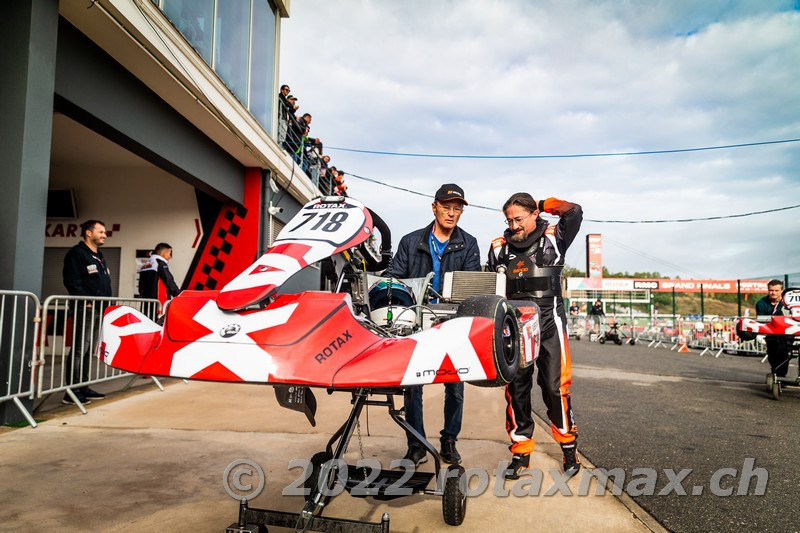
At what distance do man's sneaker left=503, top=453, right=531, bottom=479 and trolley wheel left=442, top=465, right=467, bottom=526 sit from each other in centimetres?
82

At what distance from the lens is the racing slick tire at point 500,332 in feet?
5.72

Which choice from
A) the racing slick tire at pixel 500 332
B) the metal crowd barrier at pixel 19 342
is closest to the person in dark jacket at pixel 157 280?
the metal crowd barrier at pixel 19 342

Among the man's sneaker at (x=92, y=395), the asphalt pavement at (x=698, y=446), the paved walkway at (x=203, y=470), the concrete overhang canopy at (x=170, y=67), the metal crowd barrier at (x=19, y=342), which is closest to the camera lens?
the paved walkway at (x=203, y=470)

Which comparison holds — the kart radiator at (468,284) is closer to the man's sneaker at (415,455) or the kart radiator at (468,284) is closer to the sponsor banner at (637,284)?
the man's sneaker at (415,455)

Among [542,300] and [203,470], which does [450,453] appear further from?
[203,470]

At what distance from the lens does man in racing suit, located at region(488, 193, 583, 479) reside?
3.21 metres

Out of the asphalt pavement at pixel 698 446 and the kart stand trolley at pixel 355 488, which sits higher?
the kart stand trolley at pixel 355 488

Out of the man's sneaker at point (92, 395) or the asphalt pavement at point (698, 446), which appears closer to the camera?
the asphalt pavement at point (698, 446)

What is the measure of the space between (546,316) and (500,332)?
1.61 meters

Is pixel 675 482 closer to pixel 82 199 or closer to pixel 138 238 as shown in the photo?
pixel 138 238

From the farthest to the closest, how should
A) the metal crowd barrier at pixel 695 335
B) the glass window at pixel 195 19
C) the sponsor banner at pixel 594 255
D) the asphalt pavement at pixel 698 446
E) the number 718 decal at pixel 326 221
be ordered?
the sponsor banner at pixel 594 255, the metal crowd barrier at pixel 695 335, the glass window at pixel 195 19, the asphalt pavement at pixel 698 446, the number 718 decal at pixel 326 221

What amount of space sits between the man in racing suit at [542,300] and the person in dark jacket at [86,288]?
4.12 meters

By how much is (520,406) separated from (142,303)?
16.7 feet

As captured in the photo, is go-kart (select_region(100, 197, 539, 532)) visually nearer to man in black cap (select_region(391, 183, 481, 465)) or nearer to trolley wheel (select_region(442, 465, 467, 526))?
trolley wheel (select_region(442, 465, 467, 526))
